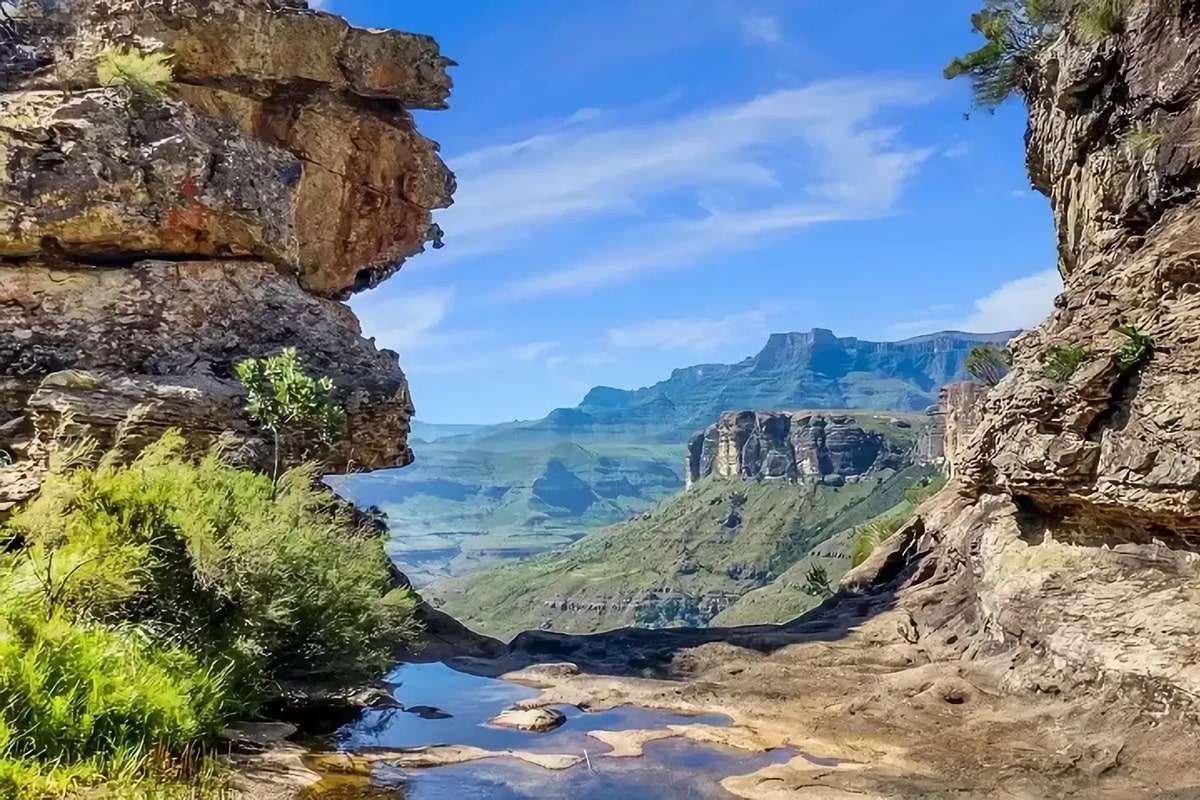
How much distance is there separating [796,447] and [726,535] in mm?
28854

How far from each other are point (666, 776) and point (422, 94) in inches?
1233

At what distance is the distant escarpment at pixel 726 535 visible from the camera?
127m

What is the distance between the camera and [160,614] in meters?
17.9

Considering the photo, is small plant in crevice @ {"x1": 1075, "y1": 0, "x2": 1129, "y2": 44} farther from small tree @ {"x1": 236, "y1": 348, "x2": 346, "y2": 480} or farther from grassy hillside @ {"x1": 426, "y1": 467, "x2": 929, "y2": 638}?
grassy hillside @ {"x1": 426, "y1": 467, "x2": 929, "y2": 638}

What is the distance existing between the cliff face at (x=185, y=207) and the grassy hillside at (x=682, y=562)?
8901cm

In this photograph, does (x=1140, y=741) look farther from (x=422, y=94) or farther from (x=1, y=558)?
(x=422, y=94)

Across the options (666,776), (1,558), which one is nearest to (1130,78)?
(666,776)

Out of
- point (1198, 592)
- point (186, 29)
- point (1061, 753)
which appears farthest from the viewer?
point (186, 29)

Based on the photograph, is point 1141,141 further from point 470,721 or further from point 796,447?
point 796,447

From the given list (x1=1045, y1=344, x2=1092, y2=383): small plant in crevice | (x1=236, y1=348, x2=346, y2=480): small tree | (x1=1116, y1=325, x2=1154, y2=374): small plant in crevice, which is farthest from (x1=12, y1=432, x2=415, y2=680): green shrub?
(x1=1116, y1=325, x2=1154, y2=374): small plant in crevice

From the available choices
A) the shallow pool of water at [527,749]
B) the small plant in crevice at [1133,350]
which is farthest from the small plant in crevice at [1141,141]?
the shallow pool of water at [527,749]

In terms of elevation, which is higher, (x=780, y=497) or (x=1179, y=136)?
(x=1179, y=136)

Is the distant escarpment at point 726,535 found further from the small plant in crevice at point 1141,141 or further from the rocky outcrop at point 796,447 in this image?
the small plant in crevice at point 1141,141

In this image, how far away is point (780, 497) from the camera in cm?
15875
